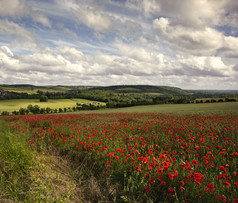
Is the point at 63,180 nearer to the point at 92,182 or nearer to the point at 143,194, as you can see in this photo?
the point at 92,182

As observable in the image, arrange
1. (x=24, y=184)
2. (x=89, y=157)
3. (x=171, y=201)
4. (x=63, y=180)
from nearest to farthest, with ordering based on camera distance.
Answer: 1. (x=171, y=201)
2. (x=24, y=184)
3. (x=63, y=180)
4. (x=89, y=157)

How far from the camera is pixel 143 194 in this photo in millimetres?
2875

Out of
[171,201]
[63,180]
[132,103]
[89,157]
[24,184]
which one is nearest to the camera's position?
[171,201]

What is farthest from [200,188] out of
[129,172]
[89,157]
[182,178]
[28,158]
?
[28,158]

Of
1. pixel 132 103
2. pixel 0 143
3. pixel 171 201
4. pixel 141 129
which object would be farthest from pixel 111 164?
pixel 132 103

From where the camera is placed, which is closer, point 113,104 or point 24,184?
point 24,184

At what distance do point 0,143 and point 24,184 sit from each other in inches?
89.6

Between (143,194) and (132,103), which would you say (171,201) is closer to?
(143,194)

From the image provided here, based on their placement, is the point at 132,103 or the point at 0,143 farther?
the point at 132,103

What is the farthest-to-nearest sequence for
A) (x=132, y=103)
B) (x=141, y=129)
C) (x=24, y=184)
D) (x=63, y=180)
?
(x=132, y=103) → (x=141, y=129) → (x=63, y=180) → (x=24, y=184)

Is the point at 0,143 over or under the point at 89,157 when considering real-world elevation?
over

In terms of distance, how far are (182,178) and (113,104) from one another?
7658cm

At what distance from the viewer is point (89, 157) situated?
4.45m

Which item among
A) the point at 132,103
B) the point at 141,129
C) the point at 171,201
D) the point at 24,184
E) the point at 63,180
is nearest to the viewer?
the point at 171,201
